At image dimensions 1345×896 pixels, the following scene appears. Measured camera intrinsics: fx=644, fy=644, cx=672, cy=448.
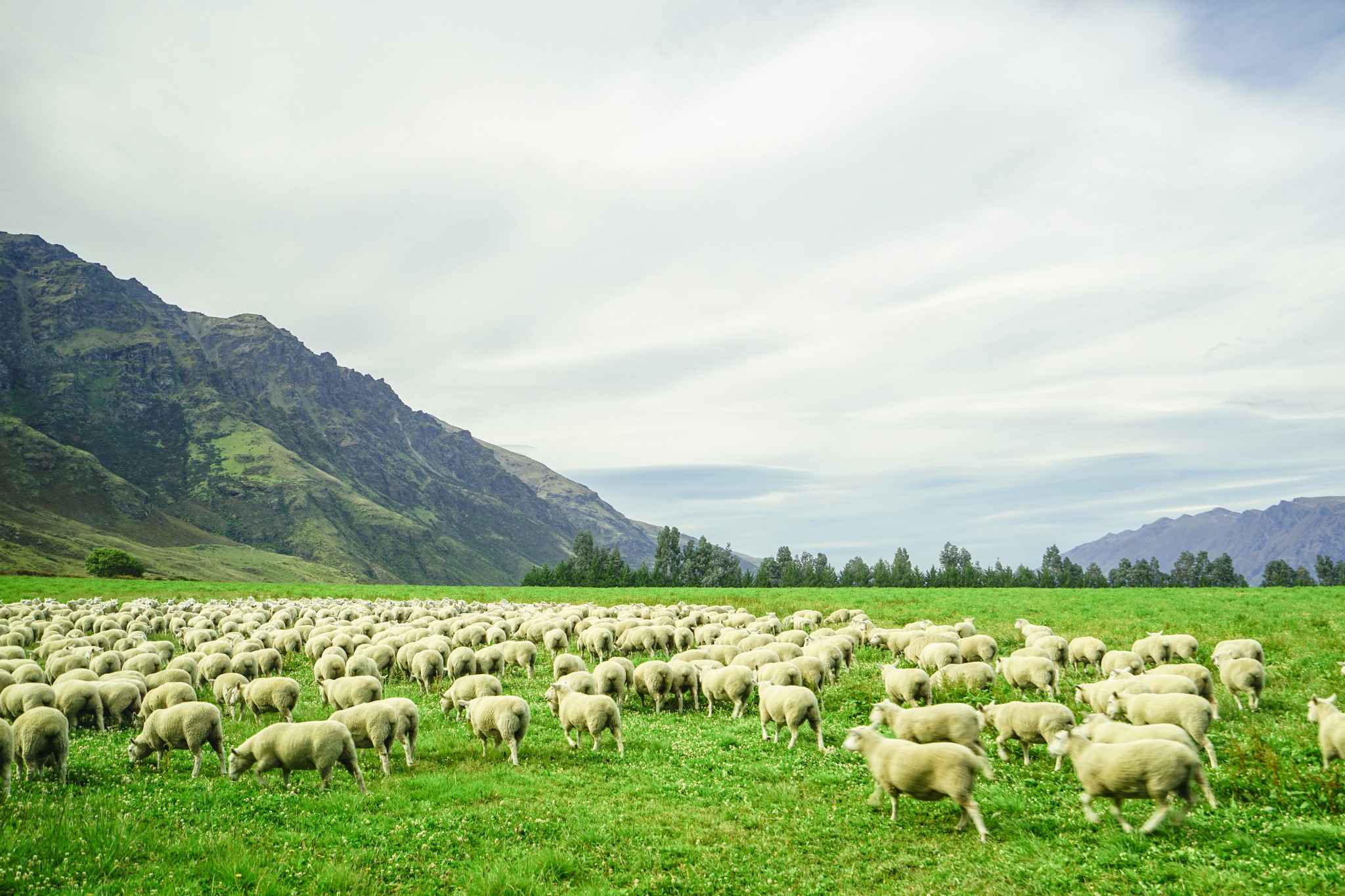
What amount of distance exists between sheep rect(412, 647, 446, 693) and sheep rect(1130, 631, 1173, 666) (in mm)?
22302

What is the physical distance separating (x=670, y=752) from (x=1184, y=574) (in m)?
180

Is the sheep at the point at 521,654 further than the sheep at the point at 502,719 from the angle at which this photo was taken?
Yes

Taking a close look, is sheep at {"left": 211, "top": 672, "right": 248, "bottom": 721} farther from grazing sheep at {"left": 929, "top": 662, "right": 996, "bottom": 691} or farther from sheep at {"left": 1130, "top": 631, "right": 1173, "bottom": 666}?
sheep at {"left": 1130, "top": 631, "right": 1173, "bottom": 666}

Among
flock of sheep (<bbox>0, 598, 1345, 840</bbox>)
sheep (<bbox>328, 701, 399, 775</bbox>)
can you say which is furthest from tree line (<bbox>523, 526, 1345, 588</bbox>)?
sheep (<bbox>328, 701, 399, 775</bbox>)

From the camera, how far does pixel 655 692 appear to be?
19.5m

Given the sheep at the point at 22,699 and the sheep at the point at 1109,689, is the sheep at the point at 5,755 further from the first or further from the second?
the sheep at the point at 1109,689

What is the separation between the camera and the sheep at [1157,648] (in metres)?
20.5

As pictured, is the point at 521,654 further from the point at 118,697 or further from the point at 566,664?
the point at 118,697

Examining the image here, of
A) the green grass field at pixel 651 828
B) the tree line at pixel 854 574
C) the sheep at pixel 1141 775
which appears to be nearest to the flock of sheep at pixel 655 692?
the sheep at pixel 1141 775

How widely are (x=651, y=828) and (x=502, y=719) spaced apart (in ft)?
17.1

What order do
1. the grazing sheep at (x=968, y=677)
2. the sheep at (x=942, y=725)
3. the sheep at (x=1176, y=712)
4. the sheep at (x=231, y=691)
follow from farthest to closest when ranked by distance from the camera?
the sheep at (x=231, y=691), the grazing sheep at (x=968, y=677), the sheep at (x=942, y=725), the sheep at (x=1176, y=712)

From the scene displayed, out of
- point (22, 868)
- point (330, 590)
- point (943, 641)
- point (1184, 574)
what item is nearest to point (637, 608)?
point (943, 641)

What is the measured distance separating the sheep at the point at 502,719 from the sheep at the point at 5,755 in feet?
26.2

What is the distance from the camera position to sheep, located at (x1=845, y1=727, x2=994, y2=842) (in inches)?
400
